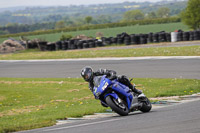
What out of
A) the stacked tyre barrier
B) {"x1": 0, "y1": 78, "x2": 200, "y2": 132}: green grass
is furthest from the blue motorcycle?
the stacked tyre barrier

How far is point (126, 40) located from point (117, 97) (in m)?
34.9

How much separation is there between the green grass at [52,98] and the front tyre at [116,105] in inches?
48.6

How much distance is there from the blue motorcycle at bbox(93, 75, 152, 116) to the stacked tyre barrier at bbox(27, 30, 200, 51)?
30.9 m

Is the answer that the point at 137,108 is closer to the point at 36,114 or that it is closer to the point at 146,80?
the point at 36,114

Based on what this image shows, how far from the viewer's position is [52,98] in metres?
16.8

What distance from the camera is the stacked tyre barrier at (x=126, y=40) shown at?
4159cm

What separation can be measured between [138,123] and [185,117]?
104 centimetres

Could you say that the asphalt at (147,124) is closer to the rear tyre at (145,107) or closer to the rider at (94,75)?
the rear tyre at (145,107)

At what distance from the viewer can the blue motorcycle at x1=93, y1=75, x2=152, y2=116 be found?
34.5 feet

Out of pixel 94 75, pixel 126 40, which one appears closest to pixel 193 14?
pixel 126 40

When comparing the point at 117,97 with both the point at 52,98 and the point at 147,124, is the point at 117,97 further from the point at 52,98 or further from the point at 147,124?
Result: the point at 52,98

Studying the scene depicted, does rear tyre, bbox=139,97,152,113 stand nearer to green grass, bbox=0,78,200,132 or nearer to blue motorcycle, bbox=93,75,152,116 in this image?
blue motorcycle, bbox=93,75,152,116

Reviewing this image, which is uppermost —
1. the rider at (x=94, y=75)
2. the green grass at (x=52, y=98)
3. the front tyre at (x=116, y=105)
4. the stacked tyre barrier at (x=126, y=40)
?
the rider at (x=94, y=75)

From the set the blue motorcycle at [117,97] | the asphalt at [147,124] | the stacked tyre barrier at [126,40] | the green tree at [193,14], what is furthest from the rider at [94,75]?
the green tree at [193,14]
